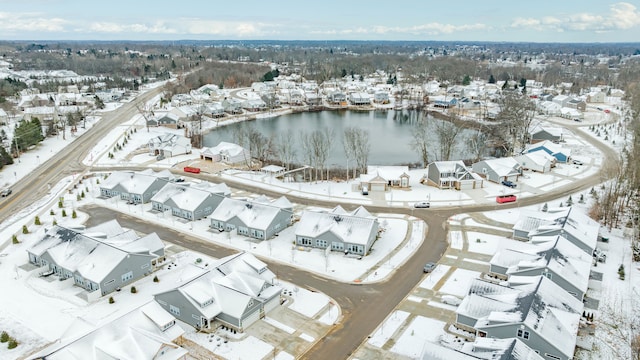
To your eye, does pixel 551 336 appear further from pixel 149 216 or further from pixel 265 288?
pixel 149 216

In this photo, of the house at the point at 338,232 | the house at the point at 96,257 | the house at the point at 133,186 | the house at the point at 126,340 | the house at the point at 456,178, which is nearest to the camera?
the house at the point at 126,340

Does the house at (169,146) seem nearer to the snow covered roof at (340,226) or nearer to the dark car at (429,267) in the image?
the snow covered roof at (340,226)

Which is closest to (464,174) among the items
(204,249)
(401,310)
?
(401,310)

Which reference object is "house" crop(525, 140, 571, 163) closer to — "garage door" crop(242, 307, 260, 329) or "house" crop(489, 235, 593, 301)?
"house" crop(489, 235, 593, 301)

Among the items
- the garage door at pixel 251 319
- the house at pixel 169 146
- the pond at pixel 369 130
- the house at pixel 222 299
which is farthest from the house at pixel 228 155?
the garage door at pixel 251 319

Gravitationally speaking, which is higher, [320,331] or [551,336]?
[551,336]

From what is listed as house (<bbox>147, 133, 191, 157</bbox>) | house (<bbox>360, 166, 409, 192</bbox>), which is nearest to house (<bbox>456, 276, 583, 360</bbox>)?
house (<bbox>360, 166, 409, 192</bbox>)
